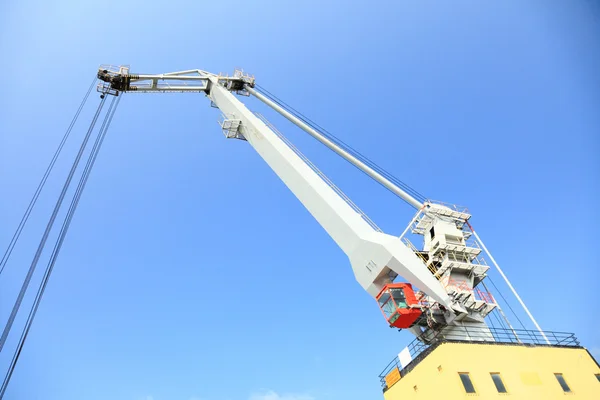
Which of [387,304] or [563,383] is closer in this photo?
[387,304]

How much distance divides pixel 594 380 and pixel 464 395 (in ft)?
23.1

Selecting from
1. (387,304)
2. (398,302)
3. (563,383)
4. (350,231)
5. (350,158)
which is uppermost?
(350,158)

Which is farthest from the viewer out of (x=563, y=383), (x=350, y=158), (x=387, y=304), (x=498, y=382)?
(x=350, y=158)

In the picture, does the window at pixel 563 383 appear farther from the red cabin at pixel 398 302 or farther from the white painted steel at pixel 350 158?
Result: the white painted steel at pixel 350 158

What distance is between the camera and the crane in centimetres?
1288

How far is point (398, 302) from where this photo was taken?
13.1 m

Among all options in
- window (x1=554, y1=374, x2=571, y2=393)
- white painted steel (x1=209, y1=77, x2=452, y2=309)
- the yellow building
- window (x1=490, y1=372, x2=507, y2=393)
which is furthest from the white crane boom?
window (x1=554, y1=374, x2=571, y2=393)

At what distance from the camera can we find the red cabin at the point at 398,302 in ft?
42.7

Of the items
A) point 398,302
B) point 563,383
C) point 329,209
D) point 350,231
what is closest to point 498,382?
point 563,383

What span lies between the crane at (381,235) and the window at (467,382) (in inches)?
86.2

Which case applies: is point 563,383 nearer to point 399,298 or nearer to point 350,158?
point 399,298

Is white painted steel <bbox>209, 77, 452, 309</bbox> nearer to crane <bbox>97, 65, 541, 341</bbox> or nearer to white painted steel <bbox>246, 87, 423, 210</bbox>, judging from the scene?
crane <bbox>97, 65, 541, 341</bbox>

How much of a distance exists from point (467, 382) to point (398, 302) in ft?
11.0

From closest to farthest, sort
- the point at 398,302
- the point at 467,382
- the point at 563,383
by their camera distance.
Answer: the point at 467,382
the point at 398,302
the point at 563,383
